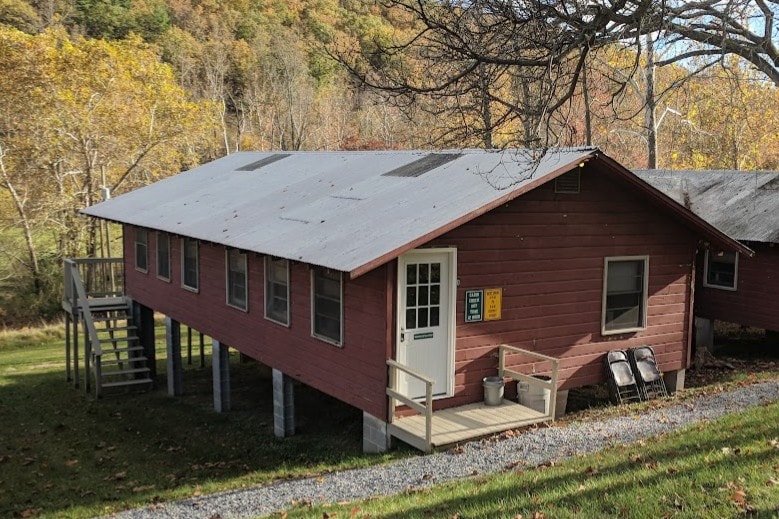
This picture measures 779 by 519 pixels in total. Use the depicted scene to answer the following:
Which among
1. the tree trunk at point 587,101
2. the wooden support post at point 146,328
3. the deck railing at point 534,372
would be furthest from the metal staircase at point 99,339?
the tree trunk at point 587,101

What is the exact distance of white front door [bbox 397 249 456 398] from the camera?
37.8 ft

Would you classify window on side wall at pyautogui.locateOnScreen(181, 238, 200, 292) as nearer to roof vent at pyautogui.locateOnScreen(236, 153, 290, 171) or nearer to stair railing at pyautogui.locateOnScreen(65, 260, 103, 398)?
stair railing at pyautogui.locateOnScreen(65, 260, 103, 398)

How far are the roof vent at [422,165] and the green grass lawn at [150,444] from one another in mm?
4926

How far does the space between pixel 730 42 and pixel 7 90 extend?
30.6m

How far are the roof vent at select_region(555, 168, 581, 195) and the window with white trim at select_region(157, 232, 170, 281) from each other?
10.7 m

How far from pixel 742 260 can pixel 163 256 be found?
1514 cm

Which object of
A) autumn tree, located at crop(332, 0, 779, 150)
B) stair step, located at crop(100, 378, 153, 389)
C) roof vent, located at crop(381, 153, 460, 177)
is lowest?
stair step, located at crop(100, 378, 153, 389)

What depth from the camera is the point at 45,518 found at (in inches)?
432

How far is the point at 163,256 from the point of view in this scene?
19719 mm

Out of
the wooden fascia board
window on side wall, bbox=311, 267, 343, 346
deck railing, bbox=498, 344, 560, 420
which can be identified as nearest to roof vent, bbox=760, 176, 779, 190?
the wooden fascia board

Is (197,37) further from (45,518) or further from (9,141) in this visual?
(45,518)

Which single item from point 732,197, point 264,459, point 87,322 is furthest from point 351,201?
point 732,197

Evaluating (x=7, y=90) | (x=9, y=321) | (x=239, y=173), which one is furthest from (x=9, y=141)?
(x=239, y=173)

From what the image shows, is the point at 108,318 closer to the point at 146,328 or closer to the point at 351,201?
the point at 146,328
